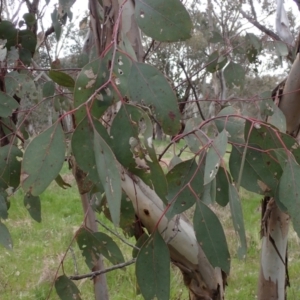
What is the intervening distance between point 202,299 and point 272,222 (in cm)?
29

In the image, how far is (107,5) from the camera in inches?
33.7

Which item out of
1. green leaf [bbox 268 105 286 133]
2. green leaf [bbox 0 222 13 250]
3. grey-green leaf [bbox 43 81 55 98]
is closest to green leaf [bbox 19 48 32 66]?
grey-green leaf [bbox 43 81 55 98]

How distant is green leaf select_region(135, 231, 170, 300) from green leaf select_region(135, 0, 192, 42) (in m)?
0.31

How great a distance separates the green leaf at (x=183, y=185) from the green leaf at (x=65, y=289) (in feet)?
1.27

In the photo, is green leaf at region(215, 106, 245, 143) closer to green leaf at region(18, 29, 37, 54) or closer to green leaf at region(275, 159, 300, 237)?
green leaf at region(275, 159, 300, 237)

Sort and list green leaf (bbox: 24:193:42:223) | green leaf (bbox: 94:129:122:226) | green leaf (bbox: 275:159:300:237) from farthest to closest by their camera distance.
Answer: green leaf (bbox: 24:193:42:223) < green leaf (bbox: 275:159:300:237) < green leaf (bbox: 94:129:122:226)

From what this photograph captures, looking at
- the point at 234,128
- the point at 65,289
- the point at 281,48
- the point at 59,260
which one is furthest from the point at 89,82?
the point at 59,260

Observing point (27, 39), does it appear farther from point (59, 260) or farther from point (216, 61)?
point (59, 260)

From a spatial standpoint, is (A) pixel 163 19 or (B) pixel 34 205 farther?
(B) pixel 34 205

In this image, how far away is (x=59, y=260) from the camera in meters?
2.68

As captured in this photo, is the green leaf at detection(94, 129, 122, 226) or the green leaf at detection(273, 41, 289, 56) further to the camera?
the green leaf at detection(273, 41, 289, 56)

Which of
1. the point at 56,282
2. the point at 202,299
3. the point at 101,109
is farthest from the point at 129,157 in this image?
the point at 202,299

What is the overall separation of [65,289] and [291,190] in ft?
1.84

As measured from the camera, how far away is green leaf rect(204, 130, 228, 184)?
1.69 ft
